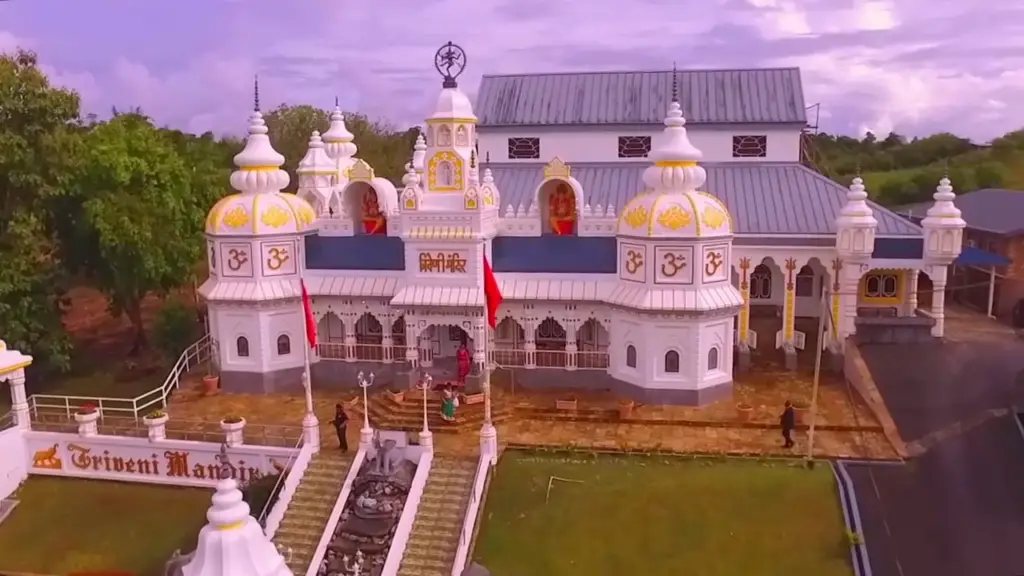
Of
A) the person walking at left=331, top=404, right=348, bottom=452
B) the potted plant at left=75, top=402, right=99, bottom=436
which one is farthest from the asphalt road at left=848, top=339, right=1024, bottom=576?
the potted plant at left=75, top=402, right=99, bottom=436

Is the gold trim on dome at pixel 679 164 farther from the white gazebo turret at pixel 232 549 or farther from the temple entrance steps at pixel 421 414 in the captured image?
the white gazebo turret at pixel 232 549

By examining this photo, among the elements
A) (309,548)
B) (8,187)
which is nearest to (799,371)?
(309,548)

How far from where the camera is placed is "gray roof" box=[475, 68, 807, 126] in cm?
2769

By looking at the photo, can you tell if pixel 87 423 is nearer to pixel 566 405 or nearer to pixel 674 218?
pixel 566 405

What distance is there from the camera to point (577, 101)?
29297 mm

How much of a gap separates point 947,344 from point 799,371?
3801 millimetres

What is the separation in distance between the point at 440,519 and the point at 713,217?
9.72 meters

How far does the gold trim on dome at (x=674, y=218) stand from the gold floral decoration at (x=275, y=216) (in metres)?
9.75

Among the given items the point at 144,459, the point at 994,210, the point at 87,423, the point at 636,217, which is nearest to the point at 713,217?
the point at 636,217

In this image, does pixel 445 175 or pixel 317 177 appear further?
pixel 317 177

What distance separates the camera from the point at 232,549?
718 cm

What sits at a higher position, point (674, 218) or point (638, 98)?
point (638, 98)

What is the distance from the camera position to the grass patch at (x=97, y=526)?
52.1ft

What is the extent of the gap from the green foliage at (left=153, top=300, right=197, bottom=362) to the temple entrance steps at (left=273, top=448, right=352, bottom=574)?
12273mm
